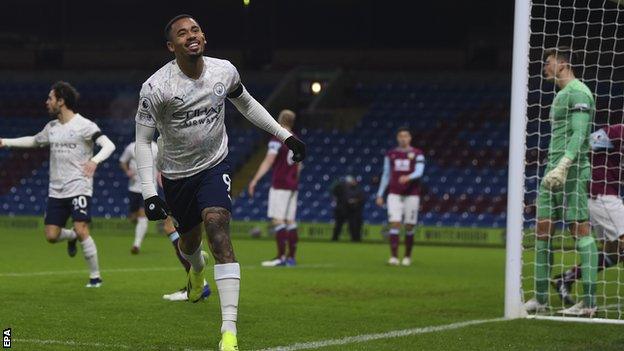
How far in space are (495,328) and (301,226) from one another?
59.7 ft

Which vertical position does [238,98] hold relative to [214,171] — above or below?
above

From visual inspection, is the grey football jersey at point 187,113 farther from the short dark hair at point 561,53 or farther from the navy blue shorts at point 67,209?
the navy blue shorts at point 67,209

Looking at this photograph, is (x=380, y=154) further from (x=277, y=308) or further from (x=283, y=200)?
(x=277, y=308)

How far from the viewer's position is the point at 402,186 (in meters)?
17.5

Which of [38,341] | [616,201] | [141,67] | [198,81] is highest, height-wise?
[141,67]

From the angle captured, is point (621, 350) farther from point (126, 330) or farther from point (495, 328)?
point (126, 330)

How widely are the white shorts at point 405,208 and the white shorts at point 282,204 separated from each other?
5.95 feet

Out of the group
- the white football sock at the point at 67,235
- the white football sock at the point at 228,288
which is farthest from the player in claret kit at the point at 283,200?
the white football sock at the point at 228,288

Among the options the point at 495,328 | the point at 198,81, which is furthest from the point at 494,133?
the point at 198,81

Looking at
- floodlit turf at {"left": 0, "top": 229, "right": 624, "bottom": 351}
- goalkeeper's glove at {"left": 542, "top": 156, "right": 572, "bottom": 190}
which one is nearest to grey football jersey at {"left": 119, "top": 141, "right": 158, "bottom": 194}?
floodlit turf at {"left": 0, "top": 229, "right": 624, "bottom": 351}

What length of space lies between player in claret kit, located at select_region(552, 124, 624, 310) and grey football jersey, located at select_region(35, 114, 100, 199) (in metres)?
5.10

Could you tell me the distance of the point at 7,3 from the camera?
36.9 metres

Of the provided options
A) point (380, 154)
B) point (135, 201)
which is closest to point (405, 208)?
point (135, 201)

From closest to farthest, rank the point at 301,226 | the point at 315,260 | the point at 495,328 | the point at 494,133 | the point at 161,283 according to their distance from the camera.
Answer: the point at 495,328 < the point at 161,283 < the point at 315,260 < the point at 301,226 < the point at 494,133
